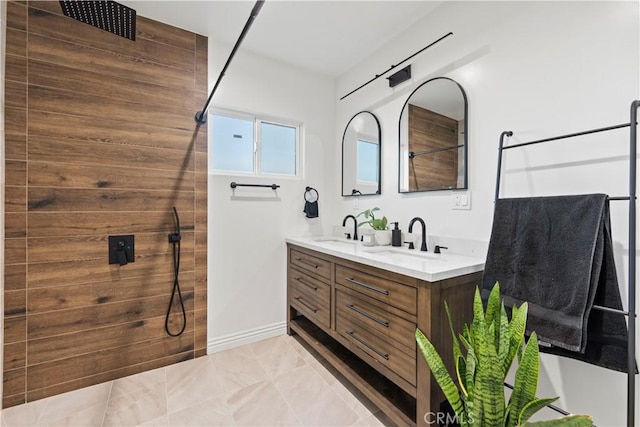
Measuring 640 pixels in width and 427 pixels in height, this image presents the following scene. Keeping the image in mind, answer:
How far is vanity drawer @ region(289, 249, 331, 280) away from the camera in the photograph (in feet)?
6.54

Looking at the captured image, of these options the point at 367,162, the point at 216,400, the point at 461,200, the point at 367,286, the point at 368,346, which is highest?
the point at 367,162

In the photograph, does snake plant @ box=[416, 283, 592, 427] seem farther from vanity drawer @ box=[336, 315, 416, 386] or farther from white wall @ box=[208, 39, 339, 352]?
white wall @ box=[208, 39, 339, 352]

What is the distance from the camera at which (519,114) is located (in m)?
1.49

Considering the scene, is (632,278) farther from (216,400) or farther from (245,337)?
(245,337)

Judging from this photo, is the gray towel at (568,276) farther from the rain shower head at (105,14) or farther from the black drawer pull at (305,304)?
the rain shower head at (105,14)

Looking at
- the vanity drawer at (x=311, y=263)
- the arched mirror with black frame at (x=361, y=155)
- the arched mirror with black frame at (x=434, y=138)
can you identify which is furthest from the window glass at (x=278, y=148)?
the arched mirror with black frame at (x=434, y=138)

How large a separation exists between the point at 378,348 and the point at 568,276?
3.07ft

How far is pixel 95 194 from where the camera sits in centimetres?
185

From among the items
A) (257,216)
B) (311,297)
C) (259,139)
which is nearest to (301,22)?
(259,139)

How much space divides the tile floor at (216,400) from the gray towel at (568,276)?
994 mm

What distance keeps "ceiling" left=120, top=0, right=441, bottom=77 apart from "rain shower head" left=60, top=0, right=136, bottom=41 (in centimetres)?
12

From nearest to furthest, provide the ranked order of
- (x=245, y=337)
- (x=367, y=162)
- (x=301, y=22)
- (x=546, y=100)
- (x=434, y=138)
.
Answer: (x=546, y=100) → (x=434, y=138) → (x=301, y=22) → (x=245, y=337) → (x=367, y=162)

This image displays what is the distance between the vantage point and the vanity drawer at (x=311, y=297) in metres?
2.00

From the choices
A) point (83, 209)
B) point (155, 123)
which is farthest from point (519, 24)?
point (83, 209)
